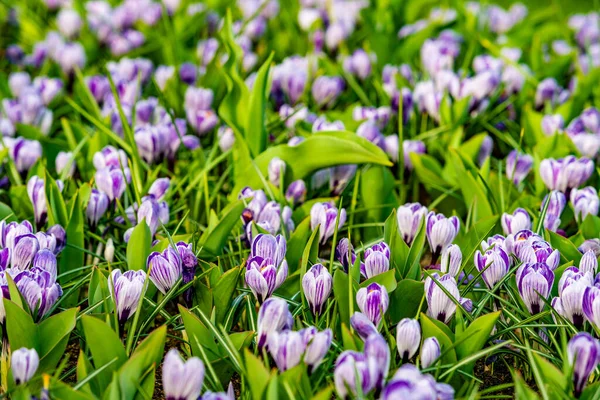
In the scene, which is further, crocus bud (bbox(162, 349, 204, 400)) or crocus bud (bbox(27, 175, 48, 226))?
crocus bud (bbox(27, 175, 48, 226))

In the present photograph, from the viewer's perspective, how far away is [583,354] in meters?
1.29

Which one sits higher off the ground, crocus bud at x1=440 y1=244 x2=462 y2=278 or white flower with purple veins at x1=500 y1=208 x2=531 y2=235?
crocus bud at x1=440 y1=244 x2=462 y2=278

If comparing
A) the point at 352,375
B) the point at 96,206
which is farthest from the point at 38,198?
the point at 352,375

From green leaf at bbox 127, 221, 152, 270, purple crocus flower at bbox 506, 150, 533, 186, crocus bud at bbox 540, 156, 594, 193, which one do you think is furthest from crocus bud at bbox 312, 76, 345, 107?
green leaf at bbox 127, 221, 152, 270

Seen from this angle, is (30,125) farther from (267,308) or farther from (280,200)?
(267,308)

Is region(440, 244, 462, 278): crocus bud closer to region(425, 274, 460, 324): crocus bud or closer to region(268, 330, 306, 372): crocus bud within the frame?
region(425, 274, 460, 324): crocus bud

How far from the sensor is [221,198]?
2205 mm

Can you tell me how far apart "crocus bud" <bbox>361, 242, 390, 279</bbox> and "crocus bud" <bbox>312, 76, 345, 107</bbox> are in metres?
1.29

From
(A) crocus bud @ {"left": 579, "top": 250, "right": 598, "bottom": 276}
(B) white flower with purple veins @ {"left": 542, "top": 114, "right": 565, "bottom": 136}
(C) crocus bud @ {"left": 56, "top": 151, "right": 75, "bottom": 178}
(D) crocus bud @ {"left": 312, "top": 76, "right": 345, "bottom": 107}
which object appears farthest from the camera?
(D) crocus bud @ {"left": 312, "top": 76, "right": 345, "bottom": 107}

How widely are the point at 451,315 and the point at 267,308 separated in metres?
0.37

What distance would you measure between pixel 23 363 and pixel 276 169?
96 centimetres

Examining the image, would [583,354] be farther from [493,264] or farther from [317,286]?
[317,286]

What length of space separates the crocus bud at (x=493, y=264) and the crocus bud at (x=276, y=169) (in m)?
0.67

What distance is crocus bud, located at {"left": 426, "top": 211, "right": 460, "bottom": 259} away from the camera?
173cm
